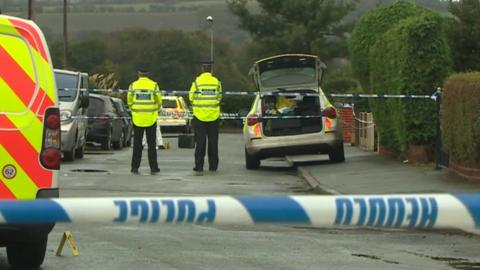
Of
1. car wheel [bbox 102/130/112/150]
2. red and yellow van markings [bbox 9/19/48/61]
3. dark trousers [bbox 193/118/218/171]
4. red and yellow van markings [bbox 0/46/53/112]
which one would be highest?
red and yellow van markings [bbox 9/19/48/61]

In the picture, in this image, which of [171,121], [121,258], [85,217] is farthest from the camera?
[171,121]

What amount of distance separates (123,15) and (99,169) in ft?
188

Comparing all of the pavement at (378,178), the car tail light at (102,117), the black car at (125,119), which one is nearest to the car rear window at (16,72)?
the pavement at (378,178)

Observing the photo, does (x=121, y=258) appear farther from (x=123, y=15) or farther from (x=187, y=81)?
(x=123, y=15)

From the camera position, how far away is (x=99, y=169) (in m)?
16.8

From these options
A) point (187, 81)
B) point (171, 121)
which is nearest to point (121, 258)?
point (171, 121)

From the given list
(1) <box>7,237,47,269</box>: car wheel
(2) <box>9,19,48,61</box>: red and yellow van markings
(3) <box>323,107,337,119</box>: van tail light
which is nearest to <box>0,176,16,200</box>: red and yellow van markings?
(1) <box>7,237,47,269</box>: car wheel

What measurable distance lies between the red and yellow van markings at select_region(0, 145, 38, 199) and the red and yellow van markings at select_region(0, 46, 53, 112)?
1.34 ft

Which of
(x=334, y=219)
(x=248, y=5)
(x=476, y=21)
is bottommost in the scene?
(x=334, y=219)

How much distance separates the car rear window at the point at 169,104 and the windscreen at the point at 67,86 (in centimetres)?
1605

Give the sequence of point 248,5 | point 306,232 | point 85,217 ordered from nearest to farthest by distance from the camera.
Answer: point 85,217
point 306,232
point 248,5

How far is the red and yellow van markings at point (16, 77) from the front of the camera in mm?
6262

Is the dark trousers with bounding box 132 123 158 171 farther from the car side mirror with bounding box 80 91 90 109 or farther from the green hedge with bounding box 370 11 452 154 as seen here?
the green hedge with bounding box 370 11 452 154

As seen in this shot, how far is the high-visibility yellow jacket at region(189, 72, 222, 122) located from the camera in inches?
623
